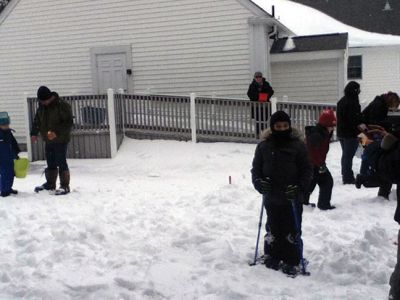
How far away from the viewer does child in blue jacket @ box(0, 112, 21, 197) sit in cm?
802

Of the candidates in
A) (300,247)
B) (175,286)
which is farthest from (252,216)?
(175,286)

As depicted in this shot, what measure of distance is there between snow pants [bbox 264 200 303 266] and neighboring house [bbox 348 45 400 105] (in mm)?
19254

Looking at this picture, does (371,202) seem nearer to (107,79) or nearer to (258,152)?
(258,152)

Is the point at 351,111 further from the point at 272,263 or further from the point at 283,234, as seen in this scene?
the point at 272,263

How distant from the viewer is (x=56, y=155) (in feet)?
27.1

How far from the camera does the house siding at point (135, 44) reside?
606 inches

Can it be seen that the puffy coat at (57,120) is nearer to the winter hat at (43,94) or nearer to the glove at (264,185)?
the winter hat at (43,94)

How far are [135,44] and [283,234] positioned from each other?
1280 centimetres

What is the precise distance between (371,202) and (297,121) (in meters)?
5.19

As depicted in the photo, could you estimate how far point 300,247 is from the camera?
4898 millimetres

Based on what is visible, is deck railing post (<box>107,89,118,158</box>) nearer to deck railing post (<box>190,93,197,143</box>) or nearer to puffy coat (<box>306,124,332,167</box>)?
deck railing post (<box>190,93,197,143</box>)

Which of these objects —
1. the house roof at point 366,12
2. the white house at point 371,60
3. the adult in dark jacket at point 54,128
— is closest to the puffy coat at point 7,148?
the adult in dark jacket at point 54,128

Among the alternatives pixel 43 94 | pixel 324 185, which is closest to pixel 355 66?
pixel 324 185

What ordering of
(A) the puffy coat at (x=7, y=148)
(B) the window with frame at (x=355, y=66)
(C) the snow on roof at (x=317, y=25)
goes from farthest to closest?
(B) the window with frame at (x=355, y=66) → (C) the snow on roof at (x=317, y=25) → (A) the puffy coat at (x=7, y=148)
